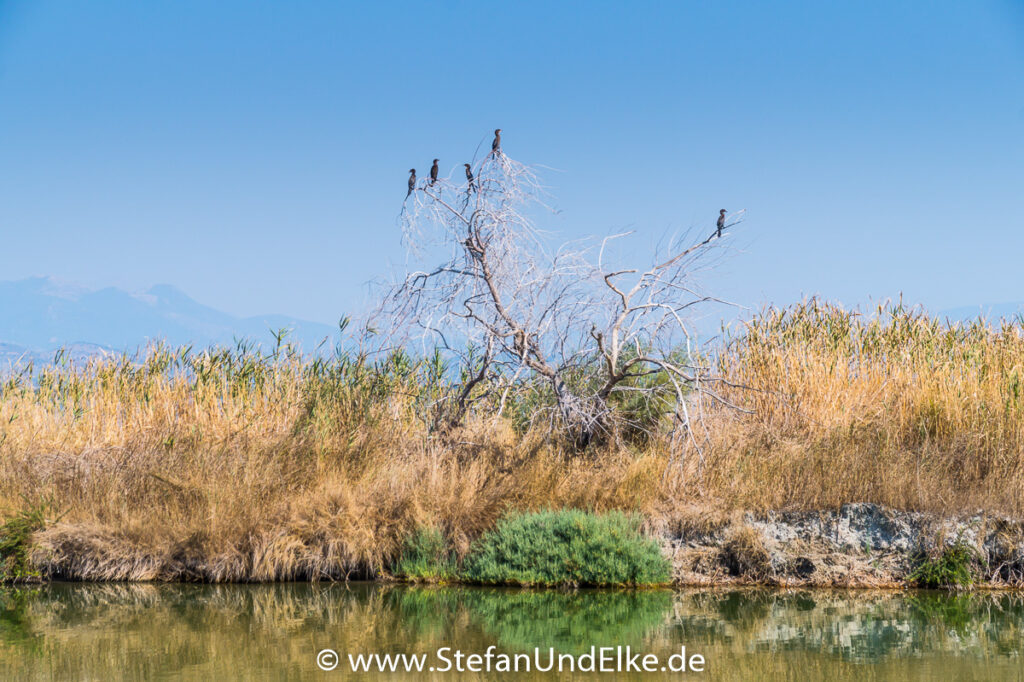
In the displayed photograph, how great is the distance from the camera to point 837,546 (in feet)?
28.4

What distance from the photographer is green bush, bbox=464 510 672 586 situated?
8.35 meters

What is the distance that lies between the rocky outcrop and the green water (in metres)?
0.30

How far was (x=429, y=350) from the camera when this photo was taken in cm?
1065

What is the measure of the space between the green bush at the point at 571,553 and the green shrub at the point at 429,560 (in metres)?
0.30

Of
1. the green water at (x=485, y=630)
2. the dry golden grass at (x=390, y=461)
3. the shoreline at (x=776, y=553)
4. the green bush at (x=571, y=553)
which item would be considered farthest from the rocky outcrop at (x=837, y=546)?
the green bush at (x=571, y=553)

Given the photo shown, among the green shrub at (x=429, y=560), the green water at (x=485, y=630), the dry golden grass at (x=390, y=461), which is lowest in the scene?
the green water at (x=485, y=630)

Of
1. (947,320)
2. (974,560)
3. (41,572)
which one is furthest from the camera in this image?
(947,320)

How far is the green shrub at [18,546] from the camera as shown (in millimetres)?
8867

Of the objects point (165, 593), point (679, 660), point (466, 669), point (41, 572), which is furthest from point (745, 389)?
point (41, 572)

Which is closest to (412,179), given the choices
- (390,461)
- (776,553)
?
(390,461)

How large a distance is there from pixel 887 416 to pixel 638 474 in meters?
2.81

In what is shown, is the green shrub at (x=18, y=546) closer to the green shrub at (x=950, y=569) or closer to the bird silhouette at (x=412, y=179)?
the bird silhouette at (x=412, y=179)

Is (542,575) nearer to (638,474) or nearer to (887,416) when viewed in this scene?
(638,474)

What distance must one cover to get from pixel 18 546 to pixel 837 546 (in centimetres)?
785
